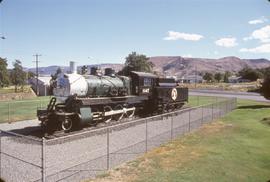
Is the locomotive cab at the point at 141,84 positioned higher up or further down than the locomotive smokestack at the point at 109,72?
further down

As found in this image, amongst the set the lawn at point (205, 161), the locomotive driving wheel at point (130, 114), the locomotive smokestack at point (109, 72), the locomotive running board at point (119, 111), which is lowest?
the lawn at point (205, 161)

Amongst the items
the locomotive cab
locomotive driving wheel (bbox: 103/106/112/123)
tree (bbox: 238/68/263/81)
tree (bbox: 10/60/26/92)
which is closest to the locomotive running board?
locomotive driving wheel (bbox: 103/106/112/123)

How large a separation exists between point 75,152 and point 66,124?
15.0ft

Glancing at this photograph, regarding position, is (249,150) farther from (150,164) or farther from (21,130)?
(21,130)

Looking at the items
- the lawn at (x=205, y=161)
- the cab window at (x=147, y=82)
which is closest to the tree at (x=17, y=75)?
the cab window at (x=147, y=82)

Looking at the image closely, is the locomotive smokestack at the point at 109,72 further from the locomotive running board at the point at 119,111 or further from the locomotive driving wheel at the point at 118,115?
the locomotive running board at the point at 119,111

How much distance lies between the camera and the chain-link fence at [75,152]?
32.9 feet

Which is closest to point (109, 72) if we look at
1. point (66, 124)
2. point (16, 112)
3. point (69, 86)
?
point (69, 86)

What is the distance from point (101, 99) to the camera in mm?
19234

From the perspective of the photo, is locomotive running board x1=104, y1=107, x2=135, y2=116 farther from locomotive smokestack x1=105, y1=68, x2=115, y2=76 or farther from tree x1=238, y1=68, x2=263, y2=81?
tree x1=238, y1=68, x2=263, y2=81

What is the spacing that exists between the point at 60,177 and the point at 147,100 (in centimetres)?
1625

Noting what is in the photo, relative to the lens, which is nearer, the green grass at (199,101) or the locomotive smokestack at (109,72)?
the locomotive smokestack at (109,72)

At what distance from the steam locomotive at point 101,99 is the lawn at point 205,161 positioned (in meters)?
5.82

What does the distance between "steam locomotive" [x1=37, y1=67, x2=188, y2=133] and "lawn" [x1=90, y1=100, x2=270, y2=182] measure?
Answer: 5.82 meters
